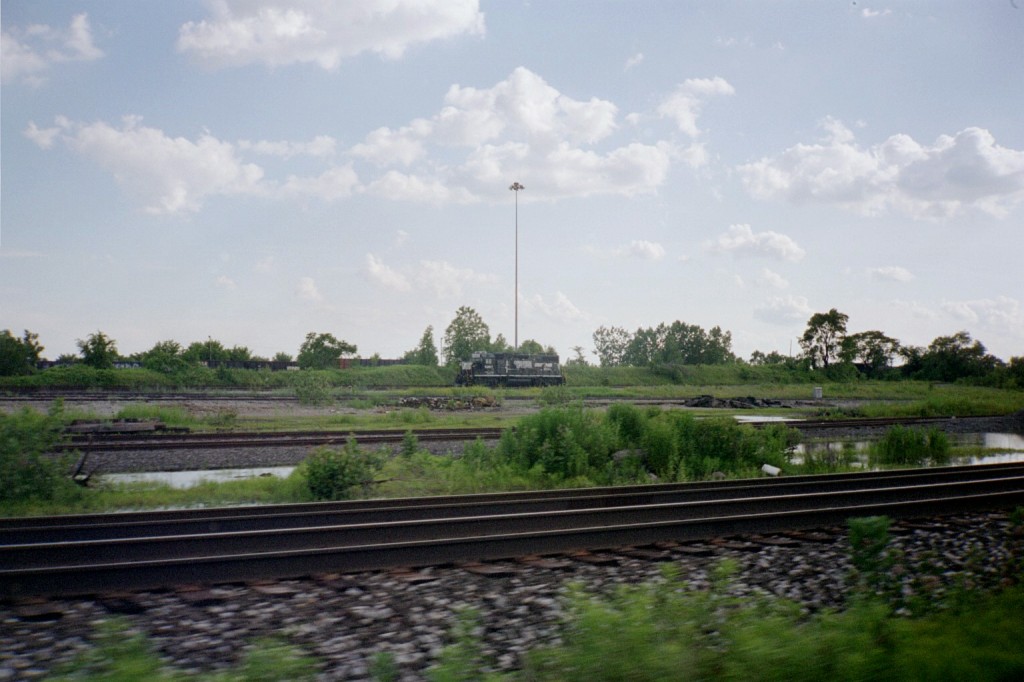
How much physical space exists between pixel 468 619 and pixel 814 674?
8.52 feet

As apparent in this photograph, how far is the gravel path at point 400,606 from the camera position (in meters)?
5.11

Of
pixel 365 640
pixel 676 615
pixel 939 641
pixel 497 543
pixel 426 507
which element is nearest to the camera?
pixel 939 641

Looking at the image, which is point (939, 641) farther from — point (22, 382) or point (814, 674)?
point (22, 382)

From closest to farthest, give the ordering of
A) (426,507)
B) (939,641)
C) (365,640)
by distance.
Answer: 1. (939,641)
2. (365,640)
3. (426,507)

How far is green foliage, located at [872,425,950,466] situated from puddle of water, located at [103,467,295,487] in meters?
15.8

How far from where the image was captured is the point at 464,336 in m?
72.4

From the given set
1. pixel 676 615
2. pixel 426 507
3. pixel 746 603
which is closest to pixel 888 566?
pixel 746 603

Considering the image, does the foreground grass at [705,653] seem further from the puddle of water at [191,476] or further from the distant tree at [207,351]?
the distant tree at [207,351]

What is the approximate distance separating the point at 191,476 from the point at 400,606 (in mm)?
10738

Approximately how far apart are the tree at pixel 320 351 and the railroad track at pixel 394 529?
54265mm

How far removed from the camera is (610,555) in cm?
772

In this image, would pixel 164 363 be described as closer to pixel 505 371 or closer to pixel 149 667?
pixel 505 371

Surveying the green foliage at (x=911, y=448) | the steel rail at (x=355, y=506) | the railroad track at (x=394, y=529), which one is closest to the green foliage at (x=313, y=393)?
the steel rail at (x=355, y=506)

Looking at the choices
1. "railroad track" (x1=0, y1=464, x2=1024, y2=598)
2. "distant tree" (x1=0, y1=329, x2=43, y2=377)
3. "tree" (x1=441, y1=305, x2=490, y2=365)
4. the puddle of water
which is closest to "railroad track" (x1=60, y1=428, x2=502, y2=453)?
the puddle of water
